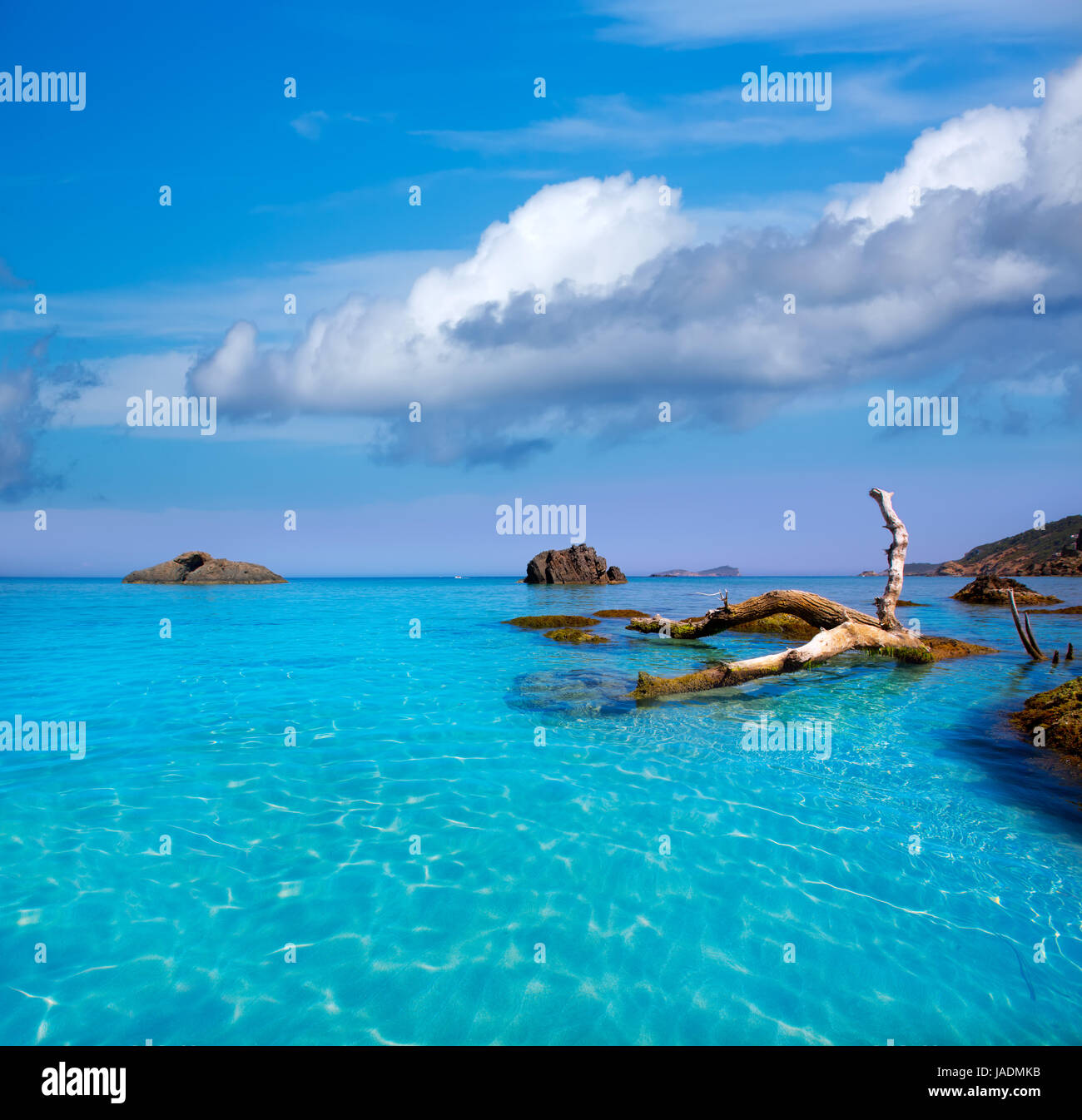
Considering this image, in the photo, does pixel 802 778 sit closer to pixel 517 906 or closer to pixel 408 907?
pixel 517 906

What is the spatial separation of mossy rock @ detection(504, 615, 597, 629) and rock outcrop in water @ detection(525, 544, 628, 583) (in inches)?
1992

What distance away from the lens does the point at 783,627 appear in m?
29.5

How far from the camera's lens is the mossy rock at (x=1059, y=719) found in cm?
1052

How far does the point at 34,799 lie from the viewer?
8898mm

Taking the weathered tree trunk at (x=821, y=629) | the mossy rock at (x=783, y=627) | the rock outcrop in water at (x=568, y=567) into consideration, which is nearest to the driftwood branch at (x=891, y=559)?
the weathered tree trunk at (x=821, y=629)

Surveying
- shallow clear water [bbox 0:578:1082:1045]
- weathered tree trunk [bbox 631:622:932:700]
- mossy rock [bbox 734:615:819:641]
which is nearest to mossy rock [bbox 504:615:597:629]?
mossy rock [bbox 734:615:819:641]

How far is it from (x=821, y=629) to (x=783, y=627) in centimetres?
806

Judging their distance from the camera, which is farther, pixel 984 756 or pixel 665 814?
pixel 984 756

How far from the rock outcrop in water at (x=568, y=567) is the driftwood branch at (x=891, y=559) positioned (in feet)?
209

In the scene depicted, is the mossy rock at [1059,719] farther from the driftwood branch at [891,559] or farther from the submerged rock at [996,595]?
the submerged rock at [996,595]

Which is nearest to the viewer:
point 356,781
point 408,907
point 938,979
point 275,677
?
point 938,979

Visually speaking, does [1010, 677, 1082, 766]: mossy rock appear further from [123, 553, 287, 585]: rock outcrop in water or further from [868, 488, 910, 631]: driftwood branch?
[123, 553, 287, 585]: rock outcrop in water
